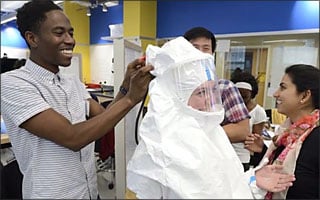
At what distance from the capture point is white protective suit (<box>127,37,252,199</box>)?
1.99 ft

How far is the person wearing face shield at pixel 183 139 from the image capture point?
0.61 meters

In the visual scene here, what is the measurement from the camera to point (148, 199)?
64 centimetres

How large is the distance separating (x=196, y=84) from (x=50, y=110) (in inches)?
16.0

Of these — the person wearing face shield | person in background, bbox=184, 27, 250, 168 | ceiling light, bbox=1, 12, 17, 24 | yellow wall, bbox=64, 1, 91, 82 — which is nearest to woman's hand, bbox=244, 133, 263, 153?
person in background, bbox=184, 27, 250, 168

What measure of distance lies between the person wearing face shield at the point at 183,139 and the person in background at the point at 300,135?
42cm

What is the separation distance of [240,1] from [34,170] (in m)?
2.25

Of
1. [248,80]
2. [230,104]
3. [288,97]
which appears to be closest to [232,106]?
[230,104]

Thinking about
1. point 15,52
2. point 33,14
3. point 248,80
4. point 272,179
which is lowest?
point 272,179

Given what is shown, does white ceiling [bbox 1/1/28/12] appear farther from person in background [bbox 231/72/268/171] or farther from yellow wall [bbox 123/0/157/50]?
person in background [bbox 231/72/268/171]

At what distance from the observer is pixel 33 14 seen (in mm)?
729

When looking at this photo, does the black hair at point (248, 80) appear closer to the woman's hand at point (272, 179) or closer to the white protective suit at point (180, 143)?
the woman's hand at point (272, 179)

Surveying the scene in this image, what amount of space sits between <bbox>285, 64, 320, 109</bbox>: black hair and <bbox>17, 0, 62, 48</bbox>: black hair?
3.57 feet

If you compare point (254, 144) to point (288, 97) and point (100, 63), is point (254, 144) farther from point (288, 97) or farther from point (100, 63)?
point (100, 63)

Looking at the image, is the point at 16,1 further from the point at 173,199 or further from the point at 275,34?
the point at 275,34
